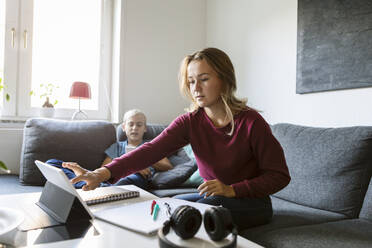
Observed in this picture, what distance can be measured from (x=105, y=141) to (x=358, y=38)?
1777 millimetres

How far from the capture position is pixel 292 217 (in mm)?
1389

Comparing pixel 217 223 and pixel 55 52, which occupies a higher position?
pixel 55 52

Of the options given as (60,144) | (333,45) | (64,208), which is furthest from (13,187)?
(333,45)

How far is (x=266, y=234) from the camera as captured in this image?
1.18 m

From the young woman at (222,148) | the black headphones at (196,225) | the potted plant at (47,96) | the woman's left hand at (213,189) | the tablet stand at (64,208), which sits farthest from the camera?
the potted plant at (47,96)

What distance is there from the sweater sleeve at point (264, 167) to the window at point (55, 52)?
2.12 meters

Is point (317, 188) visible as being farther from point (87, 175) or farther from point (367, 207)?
point (87, 175)

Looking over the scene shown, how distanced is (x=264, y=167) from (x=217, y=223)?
670 millimetres

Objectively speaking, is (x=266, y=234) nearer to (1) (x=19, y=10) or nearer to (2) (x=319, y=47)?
(2) (x=319, y=47)

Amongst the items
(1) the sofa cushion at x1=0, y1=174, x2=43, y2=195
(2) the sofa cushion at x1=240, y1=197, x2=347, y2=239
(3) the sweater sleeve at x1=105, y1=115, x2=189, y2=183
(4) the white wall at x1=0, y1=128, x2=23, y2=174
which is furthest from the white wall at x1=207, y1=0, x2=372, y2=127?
(4) the white wall at x1=0, y1=128, x2=23, y2=174

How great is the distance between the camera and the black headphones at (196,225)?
0.57 m

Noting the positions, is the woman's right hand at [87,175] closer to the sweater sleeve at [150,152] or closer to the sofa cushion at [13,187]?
the sweater sleeve at [150,152]

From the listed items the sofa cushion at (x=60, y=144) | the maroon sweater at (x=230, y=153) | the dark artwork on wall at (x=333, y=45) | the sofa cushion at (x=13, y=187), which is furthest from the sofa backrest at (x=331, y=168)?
the sofa cushion at (x=13, y=187)

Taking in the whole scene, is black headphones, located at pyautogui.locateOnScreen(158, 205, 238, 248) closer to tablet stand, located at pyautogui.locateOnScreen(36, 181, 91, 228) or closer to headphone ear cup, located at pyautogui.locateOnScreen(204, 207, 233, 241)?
headphone ear cup, located at pyautogui.locateOnScreen(204, 207, 233, 241)
